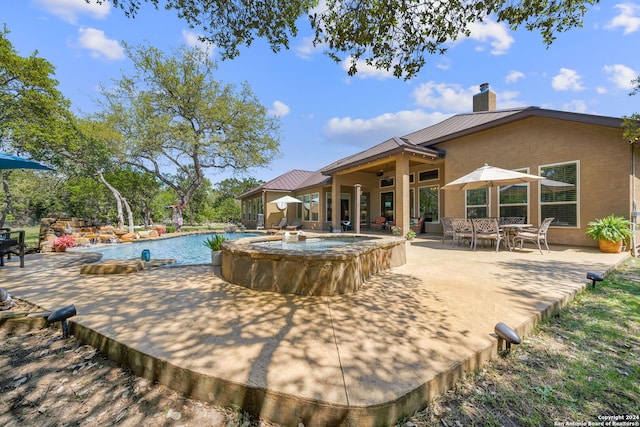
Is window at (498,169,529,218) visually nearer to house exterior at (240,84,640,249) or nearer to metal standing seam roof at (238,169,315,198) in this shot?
house exterior at (240,84,640,249)

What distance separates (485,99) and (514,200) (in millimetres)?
6617

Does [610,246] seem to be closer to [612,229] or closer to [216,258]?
[612,229]

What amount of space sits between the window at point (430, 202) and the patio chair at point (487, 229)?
13.6ft

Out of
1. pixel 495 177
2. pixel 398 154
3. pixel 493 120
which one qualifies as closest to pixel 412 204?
pixel 398 154

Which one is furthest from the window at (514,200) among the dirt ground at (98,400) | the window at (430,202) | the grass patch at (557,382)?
the dirt ground at (98,400)

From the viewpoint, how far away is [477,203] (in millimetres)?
9766

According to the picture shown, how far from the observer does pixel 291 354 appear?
2.05 m

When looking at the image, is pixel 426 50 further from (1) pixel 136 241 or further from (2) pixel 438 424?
(1) pixel 136 241

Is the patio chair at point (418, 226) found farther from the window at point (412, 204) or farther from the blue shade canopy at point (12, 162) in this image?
the blue shade canopy at point (12, 162)

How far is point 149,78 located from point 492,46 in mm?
18357

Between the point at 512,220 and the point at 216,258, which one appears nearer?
the point at 216,258

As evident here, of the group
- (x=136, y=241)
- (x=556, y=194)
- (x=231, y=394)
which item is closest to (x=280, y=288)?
(x=231, y=394)

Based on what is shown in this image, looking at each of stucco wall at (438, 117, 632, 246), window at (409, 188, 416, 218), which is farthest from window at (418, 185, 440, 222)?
stucco wall at (438, 117, 632, 246)

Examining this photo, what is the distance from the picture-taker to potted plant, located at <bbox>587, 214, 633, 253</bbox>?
20.8ft
